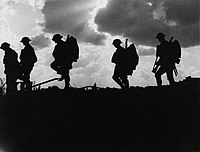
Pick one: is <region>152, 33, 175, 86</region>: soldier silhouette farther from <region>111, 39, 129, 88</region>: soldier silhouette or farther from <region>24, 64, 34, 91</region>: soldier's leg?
<region>24, 64, 34, 91</region>: soldier's leg

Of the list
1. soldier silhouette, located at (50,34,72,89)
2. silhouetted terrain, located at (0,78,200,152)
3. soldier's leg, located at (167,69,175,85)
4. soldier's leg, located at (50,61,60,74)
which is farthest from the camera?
soldier's leg, located at (50,61,60,74)

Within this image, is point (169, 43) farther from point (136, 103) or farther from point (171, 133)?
point (171, 133)

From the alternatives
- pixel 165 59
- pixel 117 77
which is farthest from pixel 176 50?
pixel 117 77

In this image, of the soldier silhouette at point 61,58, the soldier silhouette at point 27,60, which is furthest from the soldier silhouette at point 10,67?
the soldier silhouette at point 61,58

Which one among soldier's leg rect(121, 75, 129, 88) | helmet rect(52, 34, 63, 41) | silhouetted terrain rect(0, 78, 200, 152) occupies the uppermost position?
helmet rect(52, 34, 63, 41)

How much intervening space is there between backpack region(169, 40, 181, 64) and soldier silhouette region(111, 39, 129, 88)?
5.86 feet

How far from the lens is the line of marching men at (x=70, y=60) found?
15844mm

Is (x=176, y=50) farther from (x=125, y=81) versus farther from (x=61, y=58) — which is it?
(x=61, y=58)

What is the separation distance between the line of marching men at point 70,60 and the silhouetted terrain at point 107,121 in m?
0.76

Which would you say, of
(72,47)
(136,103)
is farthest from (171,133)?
(72,47)

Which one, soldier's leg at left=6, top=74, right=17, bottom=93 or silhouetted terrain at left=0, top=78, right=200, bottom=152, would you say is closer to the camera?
silhouetted terrain at left=0, top=78, right=200, bottom=152

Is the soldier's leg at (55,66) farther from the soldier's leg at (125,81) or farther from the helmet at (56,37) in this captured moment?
the soldier's leg at (125,81)

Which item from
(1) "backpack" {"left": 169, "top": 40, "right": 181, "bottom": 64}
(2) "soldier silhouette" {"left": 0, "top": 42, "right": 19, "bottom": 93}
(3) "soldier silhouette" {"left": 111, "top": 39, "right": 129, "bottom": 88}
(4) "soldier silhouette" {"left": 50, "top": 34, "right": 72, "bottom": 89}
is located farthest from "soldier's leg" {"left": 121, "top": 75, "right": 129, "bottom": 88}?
(2) "soldier silhouette" {"left": 0, "top": 42, "right": 19, "bottom": 93}

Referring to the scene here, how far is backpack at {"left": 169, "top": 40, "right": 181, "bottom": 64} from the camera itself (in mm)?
15805
